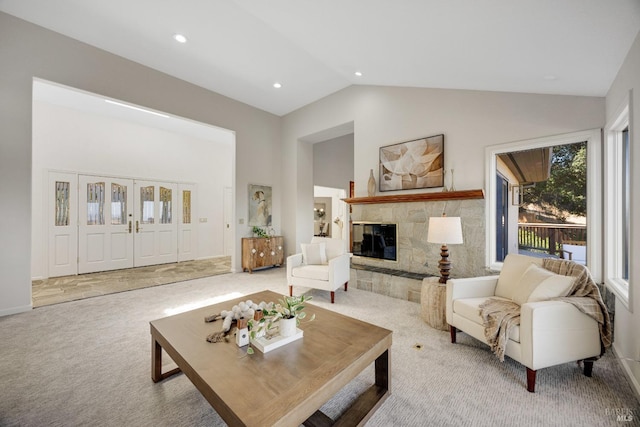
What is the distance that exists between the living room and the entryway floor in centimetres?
59

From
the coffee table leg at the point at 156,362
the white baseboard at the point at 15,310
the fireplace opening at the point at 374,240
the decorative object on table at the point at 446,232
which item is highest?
the decorative object on table at the point at 446,232

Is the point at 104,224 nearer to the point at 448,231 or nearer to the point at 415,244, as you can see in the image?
the point at 415,244

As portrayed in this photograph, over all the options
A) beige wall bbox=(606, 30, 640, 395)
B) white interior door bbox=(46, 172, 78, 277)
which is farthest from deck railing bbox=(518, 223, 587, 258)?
white interior door bbox=(46, 172, 78, 277)

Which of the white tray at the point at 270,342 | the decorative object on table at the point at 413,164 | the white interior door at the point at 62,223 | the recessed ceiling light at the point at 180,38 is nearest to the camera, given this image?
the white tray at the point at 270,342

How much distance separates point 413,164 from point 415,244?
1.29 meters

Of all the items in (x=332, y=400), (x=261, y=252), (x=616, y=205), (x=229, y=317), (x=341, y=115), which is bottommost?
(x=332, y=400)

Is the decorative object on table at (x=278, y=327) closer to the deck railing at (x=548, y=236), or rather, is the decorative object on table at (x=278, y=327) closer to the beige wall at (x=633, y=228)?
the beige wall at (x=633, y=228)

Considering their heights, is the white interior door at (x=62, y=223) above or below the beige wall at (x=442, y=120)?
below

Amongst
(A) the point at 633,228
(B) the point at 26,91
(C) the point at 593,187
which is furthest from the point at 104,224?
(C) the point at 593,187

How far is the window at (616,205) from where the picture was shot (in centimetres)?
249

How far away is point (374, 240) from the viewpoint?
4711mm

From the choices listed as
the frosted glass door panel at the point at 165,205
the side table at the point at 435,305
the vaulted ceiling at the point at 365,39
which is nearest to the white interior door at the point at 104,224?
the frosted glass door panel at the point at 165,205

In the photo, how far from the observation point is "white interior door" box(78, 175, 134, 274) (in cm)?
528

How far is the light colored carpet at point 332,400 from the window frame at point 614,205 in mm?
807
